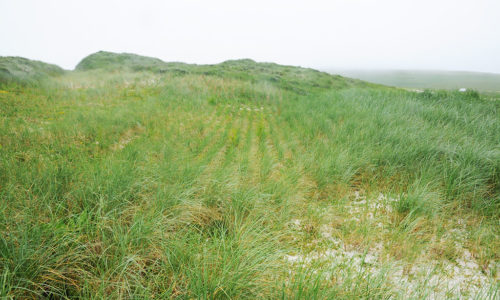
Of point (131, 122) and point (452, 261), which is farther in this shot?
point (131, 122)

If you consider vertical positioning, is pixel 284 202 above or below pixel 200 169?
below

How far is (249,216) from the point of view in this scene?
1801mm

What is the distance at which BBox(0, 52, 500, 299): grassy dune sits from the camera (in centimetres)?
116

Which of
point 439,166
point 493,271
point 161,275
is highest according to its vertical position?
point 439,166

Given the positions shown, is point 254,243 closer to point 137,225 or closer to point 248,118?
point 137,225

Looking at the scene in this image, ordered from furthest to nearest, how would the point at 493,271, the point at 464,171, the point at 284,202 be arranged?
1. the point at 464,171
2. the point at 284,202
3. the point at 493,271

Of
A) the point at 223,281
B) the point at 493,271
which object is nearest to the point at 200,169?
the point at 223,281

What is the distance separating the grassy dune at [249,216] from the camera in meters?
1.16

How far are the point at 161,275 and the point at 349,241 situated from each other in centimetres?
161

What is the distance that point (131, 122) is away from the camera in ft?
15.4

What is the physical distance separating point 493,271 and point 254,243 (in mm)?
1933

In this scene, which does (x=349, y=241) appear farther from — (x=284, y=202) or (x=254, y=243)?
(x=254, y=243)

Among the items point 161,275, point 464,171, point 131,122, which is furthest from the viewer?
point 131,122

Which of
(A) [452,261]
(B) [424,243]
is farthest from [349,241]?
(A) [452,261]
